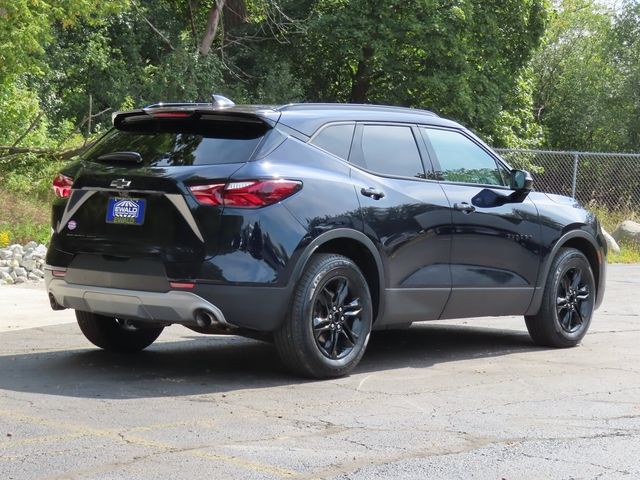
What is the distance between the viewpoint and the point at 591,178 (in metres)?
23.7

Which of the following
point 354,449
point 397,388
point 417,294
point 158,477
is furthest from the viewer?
point 417,294

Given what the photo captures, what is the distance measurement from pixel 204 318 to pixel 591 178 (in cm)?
1824

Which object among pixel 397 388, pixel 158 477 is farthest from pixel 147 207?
pixel 158 477

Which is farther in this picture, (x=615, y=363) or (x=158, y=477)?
(x=615, y=363)

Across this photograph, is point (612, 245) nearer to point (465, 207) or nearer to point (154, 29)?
point (465, 207)

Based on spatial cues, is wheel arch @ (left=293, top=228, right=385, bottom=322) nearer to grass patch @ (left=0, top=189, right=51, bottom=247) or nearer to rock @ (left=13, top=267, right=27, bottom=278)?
rock @ (left=13, top=267, right=27, bottom=278)

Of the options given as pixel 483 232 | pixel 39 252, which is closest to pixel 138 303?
pixel 483 232

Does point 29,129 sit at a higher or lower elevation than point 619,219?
higher

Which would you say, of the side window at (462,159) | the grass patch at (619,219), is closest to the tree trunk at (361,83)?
the grass patch at (619,219)

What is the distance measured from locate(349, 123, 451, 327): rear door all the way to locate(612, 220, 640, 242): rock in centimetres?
1467

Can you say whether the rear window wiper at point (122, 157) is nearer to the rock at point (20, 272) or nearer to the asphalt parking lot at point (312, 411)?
the asphalt parking lot at point (312, 411)

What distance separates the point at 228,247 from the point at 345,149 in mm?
1302

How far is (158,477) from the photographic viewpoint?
4.75m

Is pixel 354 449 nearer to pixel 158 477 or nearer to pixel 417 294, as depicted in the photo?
pixel 158 477
